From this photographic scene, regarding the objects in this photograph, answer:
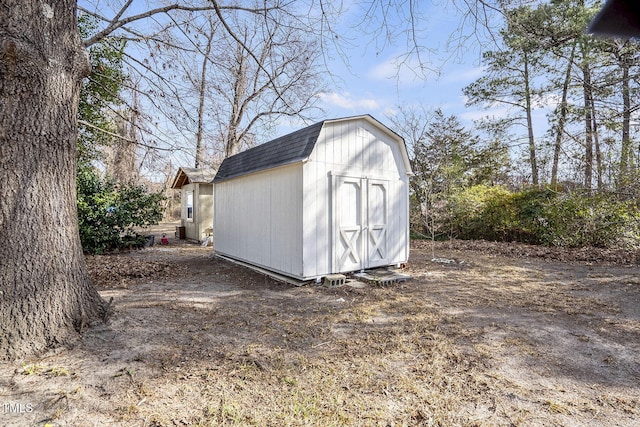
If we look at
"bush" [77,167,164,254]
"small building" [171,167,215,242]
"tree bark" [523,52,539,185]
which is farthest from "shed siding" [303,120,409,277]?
"tree bark" [523,52,539,185]

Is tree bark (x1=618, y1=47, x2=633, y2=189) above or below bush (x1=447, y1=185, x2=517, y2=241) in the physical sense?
above

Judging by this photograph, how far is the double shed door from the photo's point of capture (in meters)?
5.78

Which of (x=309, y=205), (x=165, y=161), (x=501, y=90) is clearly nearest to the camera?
(x=309, y=205)

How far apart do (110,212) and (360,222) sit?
293 inches

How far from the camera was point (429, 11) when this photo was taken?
9.17 ft

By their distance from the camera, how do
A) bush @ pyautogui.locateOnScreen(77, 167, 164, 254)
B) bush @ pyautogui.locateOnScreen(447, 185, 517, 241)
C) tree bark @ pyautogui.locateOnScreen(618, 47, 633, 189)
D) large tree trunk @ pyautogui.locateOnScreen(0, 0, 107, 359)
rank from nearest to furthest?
1. large tree trunk @ pyautogui.locateOnScreen(0, 0, 107, 359)
2. tree bark @ pyautogui.locateOnScreen(618, 47, 633, 189)
3. bush @ pyautogui.locateOnScreen(77, 167, 164, 254)
4. bush @ pyautogui.locateOnScreen(447, 185, 517, 241)

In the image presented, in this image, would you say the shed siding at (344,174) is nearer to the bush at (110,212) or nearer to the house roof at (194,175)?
the bush at (110,212)

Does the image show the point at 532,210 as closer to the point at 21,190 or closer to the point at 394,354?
the point at 394,354

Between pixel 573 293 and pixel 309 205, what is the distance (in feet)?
14.4

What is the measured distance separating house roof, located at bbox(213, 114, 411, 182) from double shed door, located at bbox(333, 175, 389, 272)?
2.72 feet

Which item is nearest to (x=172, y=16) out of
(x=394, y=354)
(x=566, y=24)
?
(x=394, y=354)

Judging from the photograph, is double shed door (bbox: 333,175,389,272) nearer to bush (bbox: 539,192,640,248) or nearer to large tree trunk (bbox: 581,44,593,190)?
bush (bbox: 539,192,640,248)

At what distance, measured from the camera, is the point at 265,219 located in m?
6.37

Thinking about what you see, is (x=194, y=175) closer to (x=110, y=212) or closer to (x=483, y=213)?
(x=110, y=212)
